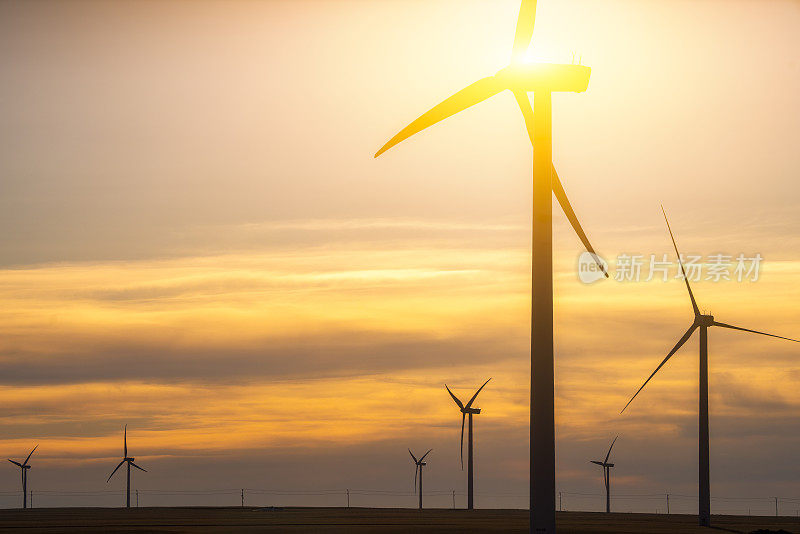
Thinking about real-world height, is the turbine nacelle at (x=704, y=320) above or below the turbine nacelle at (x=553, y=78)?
below

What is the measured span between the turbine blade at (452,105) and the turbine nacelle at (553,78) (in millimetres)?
2406

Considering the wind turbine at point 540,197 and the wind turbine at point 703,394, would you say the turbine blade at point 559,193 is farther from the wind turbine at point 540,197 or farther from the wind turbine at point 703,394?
the wind turbine at point 703,394

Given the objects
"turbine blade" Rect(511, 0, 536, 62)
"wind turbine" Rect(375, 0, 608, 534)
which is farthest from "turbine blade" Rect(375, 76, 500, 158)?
"turbine blade" Rect(511, 0, 536, 62)

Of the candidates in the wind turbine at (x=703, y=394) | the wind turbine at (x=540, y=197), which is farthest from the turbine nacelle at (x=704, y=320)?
the wind turbine at (x=540, y=197)

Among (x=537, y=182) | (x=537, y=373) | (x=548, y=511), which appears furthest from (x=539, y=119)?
(x=548, y=511)

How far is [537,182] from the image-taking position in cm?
5369

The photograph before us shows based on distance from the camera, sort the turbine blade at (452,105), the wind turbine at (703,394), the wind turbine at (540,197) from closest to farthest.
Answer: the wind turbine at (540,197) → the turbine blade at (452,105) → the wind turbine at (703,394)

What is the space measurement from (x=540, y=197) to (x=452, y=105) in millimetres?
10587

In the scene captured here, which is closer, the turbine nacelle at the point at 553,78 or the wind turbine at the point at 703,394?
the turbine nacelle at the point at 553,78

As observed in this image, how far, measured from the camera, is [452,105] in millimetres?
61375

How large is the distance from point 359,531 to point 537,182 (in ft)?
175

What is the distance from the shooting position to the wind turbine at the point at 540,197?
49.1 metres

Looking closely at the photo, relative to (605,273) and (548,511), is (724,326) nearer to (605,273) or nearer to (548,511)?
(605,273)

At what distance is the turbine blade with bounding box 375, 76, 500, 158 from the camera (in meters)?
60.9
